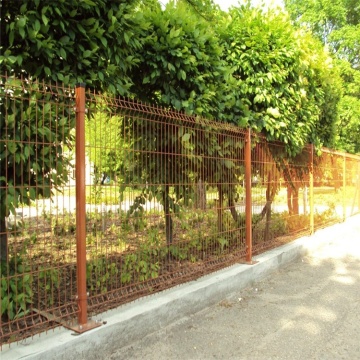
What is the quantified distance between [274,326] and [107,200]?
2.16 metres

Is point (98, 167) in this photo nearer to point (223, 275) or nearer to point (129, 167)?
point (129, 167)

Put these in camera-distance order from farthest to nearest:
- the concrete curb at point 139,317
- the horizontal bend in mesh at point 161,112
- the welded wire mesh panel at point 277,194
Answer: the welded wire mesh panel at point 277,194 < the horizontal bend in mesh at point 161,112 < the concrete curb at point 139,317

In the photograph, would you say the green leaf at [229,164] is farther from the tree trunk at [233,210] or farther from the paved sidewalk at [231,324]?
the paved sidewalk at [231,324]

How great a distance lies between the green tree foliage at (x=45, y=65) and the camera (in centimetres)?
284

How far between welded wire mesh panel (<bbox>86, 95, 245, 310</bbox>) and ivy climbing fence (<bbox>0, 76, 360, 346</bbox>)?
14 millimetres

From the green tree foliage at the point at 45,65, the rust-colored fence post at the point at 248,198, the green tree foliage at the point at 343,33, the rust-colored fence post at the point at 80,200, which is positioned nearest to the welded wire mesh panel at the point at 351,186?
the green tree foliage at the point at 343,33

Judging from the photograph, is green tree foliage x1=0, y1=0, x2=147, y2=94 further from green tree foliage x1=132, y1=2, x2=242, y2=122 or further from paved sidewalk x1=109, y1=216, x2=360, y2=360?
paved sidewalk x1=109, y1=216, x2=360, y2=360

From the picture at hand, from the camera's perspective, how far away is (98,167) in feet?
11.4

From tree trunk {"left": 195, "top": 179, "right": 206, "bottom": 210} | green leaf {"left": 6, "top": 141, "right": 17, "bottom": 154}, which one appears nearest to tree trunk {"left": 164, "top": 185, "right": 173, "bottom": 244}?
tree trunk {"left": 195, "top": 179, "right": 206, "bottom": 210}

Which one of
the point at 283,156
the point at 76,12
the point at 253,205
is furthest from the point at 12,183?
the point at 283,156

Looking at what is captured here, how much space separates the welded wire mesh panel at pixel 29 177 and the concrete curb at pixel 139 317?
6.8 inches

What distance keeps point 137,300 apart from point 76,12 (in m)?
2.77

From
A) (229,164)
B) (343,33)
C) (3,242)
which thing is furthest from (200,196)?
(343,33)

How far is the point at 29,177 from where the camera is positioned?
2.91 m
